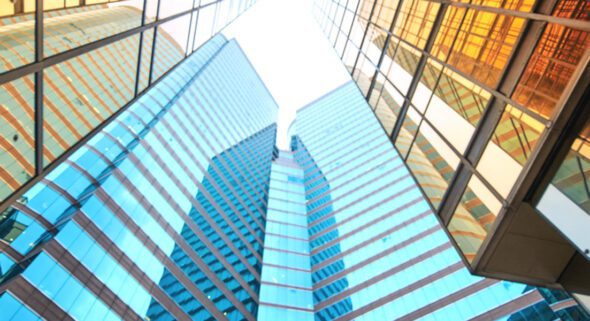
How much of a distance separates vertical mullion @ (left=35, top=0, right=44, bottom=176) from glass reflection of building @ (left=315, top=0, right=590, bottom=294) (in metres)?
9.13

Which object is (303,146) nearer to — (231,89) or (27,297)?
(231,89)

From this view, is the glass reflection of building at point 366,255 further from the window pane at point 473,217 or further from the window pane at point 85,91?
the window pane at point 85,91

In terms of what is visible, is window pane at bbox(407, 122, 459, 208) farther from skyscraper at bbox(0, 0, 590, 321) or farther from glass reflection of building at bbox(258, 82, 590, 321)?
glass reflection of building at bbox(258, 82, 590, 321)

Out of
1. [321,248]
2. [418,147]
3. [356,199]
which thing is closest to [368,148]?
[356,199]

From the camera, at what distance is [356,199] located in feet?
196

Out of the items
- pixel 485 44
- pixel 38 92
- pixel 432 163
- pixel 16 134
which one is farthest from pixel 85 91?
pixel 485 44

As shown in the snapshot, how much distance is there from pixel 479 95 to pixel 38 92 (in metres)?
10.0

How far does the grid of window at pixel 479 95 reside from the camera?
7.47m

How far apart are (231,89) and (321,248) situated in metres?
47.8

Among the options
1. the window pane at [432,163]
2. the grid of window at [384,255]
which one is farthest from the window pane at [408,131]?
the grid of window at [384,255]

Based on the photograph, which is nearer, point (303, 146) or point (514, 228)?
point (514, 228)

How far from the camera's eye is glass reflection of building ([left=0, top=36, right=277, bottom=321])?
70.9ft

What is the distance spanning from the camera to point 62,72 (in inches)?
309

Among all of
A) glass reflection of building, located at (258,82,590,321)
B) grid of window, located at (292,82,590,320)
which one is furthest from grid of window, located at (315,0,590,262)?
glass reflection of building, located at (258,82,590,321)
